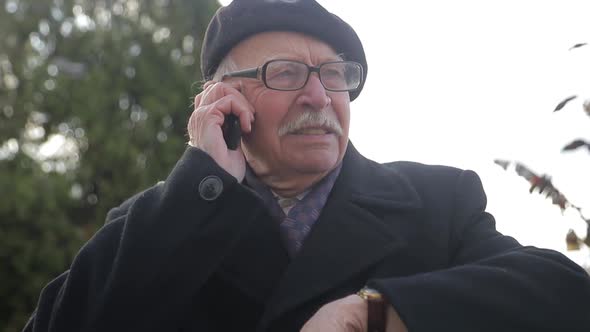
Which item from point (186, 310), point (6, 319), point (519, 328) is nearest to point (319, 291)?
point (186, 310)

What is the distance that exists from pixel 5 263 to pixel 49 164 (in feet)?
6.62

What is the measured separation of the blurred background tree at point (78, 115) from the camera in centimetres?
1356

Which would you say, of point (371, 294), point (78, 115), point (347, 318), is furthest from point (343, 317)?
point (78, 115)

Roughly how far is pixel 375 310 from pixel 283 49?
1113mm

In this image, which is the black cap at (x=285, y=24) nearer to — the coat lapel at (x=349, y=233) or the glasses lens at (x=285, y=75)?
the glasses lens at (x=285, y=75)

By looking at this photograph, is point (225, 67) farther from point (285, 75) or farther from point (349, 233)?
point (349, 233)

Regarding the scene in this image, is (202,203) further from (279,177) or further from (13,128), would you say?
(13,128)

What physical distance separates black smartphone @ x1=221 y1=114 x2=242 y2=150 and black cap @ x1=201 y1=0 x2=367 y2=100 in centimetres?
35

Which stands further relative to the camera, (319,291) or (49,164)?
(49,164)

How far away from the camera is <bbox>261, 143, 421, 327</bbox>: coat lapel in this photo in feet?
9.29

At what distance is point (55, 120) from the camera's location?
49.3ft

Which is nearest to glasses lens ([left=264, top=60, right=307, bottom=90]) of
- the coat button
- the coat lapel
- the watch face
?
the coat lapel

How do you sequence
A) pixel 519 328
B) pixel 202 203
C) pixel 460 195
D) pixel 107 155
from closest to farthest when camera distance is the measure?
1. pixel 519 328
2. pixel 202 203
3. pixel 460 195
4. pixel 107 155

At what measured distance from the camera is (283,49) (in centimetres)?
315
